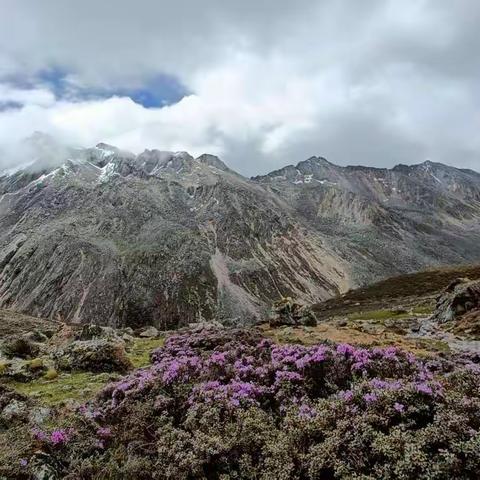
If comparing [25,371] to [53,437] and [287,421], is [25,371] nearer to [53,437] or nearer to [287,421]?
[53,437]

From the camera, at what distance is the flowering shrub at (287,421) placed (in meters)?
9.59

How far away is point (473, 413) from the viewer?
10.2 metres

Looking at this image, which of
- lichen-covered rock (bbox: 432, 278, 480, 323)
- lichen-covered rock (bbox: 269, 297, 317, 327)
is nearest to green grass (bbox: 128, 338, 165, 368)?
lichen-covered rock (bbox: 269, 297, 317, 327)

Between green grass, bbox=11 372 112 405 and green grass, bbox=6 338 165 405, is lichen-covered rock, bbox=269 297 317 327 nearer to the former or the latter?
green grass, bbox=6 338 165 405

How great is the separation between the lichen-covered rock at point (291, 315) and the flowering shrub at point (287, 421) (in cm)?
2639

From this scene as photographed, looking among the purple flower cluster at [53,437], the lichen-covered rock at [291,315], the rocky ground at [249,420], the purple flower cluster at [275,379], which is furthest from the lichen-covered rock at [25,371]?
the lichen-covered rock at [291,315]

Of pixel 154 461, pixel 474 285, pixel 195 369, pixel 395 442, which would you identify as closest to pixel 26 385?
pixel 195 369

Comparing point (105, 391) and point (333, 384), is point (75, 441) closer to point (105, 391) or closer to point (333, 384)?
point (105, 391)

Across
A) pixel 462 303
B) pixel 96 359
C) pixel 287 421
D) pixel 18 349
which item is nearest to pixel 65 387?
pixel 96 359

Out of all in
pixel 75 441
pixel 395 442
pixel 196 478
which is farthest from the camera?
pixel 75 441

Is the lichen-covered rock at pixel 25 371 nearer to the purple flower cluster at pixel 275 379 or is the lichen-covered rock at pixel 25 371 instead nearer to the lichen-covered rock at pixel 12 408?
the lichen-covered rock at pixel 12 408

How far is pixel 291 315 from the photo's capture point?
4359cm

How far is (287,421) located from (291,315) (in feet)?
106

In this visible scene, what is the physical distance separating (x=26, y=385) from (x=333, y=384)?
16694mm
